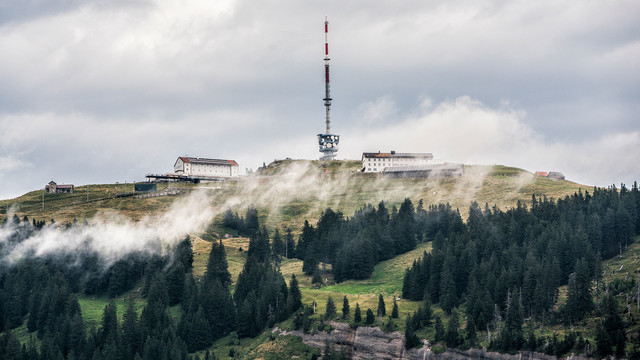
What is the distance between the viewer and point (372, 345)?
140m

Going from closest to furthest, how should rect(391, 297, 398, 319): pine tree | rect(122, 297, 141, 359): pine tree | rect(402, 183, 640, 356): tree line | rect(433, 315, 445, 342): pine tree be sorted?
rect(402, 183, 640, 356): tree line
rect(433, 315, 445, 342): pine tree
rect(391, 297, 398, 319): pine tree
rect(122, 297, 141, 359): pine tree

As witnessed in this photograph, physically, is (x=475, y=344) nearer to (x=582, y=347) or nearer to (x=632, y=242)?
(x=582, y=347)

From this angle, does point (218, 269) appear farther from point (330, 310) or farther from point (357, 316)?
point (357, 316)

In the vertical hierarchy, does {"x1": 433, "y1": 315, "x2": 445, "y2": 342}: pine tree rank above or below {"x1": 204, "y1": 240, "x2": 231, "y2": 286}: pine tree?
below

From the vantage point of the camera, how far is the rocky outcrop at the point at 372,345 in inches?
5098

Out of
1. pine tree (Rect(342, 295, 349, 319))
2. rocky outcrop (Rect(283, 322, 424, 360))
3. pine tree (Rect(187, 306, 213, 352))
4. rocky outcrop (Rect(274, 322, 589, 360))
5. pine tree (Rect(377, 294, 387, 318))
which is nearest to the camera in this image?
rocky outcrop (Rect(274, 322, 589, 360))

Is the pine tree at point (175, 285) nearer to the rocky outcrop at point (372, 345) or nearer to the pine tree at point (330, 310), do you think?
the rocky outcrop at point (372, 345)

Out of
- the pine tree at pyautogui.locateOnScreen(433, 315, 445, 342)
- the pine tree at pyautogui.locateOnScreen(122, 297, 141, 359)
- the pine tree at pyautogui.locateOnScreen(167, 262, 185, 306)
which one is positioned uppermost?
the pine tree at pyautogui.locateOnScreen(167, 262, 185, 306)

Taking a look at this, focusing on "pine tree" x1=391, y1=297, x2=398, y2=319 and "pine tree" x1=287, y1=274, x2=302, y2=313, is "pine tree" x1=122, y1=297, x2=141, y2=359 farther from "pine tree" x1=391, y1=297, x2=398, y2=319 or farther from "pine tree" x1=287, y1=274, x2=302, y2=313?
"pine tree" x1=391, y1=297, x2=398, y2=319

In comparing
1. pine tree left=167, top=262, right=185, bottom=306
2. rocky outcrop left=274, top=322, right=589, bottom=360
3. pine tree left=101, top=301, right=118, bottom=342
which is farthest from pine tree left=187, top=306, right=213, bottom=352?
pine tree left=167, top=262, right=185, bottom=306

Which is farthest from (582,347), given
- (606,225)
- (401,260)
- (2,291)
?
(2,291)

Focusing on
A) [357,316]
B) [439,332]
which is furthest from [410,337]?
[357,316]

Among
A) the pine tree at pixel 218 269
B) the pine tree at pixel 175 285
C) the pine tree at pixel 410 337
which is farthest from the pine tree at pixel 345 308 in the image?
the pine tree at pixel 175 285

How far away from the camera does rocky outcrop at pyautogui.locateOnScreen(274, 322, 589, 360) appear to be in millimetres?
129500
